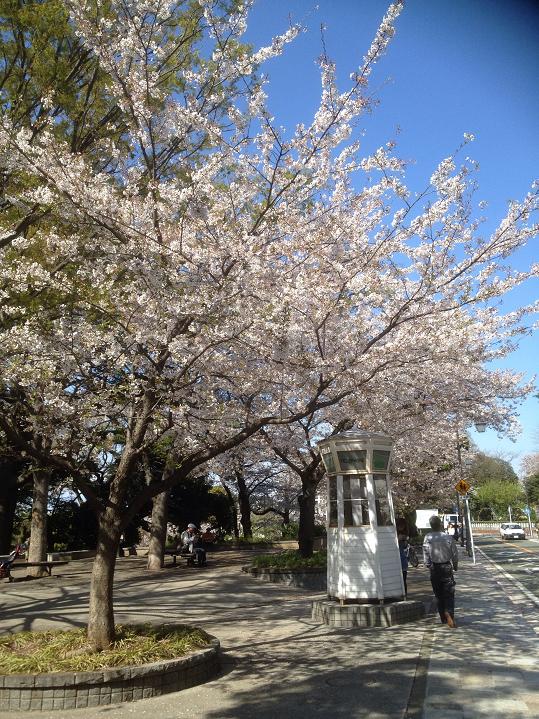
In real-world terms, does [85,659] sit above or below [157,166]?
below

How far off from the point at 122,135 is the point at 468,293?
6644 mm

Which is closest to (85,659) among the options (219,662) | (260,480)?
(219,662)

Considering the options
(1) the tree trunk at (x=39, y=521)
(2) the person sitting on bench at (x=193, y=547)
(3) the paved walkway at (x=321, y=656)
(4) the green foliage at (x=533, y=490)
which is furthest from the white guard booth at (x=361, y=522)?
(4) the green foliage at (x=533, y=490)

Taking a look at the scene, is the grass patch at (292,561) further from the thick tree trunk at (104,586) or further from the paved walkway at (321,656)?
the thick tree trunk at (104,586)

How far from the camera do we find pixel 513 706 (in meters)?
5.52

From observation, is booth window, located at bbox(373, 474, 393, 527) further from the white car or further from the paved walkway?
the white car

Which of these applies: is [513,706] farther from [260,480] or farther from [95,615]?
[260,480]

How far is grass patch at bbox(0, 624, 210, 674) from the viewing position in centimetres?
638

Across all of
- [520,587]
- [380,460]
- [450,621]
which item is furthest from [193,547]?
[450,621]

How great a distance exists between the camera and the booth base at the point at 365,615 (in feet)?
33.2

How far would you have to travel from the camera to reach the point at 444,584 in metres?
9.73

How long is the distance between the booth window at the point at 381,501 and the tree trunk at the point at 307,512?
568 centimetres

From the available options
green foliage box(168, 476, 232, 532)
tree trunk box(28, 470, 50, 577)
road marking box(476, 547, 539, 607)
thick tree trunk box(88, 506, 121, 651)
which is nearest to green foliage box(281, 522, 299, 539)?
green foliage box(168, 476, 232, 532)

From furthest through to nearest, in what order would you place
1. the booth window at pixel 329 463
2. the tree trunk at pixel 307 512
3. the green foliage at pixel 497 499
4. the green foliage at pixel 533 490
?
the green foliage at pixel 497 499 < the green foliage at pixel 533 490 < the tree trunk at pixel 307 512 < the booth window at pixel 329 463
